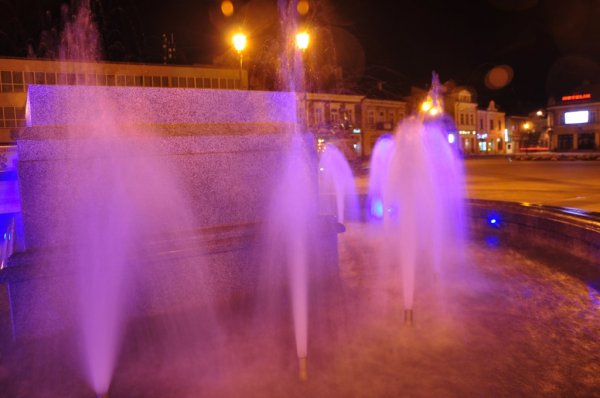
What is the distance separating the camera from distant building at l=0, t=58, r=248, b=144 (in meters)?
35.6

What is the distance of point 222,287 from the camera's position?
4.90 metres

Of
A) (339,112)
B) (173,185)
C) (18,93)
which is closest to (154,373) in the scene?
(173,185)

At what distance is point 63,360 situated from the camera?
383 centimetres

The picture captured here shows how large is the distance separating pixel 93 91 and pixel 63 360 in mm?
2518

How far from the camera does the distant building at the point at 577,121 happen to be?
63.2 meters

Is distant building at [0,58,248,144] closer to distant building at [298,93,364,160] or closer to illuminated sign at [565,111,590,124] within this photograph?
distant building at [298,93,364,160]

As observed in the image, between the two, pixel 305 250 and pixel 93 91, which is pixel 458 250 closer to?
pixel 305 250

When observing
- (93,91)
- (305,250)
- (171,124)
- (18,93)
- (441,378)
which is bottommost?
(441,378)

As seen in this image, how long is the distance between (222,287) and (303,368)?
5.53ft

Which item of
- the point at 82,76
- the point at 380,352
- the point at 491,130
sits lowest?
the point at 380,352

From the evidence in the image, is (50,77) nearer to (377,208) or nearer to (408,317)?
(377,208)

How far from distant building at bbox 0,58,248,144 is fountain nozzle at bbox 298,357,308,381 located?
31.6 metres

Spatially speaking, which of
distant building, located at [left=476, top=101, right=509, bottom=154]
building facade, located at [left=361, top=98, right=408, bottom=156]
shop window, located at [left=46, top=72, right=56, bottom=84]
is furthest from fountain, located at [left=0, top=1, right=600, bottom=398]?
distant building, located at [left=476, top=101, right=509, bottom=154]

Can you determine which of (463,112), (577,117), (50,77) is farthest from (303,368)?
(577,117)
